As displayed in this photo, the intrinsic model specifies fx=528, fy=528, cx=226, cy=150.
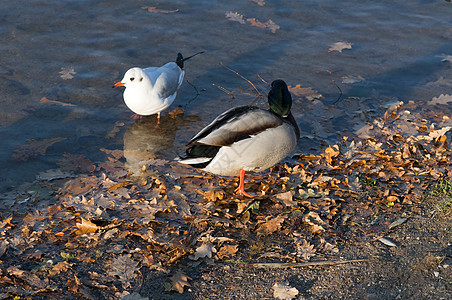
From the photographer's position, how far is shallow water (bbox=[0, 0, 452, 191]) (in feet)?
24.4

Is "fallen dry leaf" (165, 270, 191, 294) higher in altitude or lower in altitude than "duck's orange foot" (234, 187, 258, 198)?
higher

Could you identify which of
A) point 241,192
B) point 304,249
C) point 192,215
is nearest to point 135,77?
point 241,192

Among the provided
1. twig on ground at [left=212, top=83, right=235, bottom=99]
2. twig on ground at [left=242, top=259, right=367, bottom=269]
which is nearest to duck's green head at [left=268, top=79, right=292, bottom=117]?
twig on ground at [left=242, top=259, right=367, bottom=269]

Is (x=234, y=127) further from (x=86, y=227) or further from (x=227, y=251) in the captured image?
(x=86, y=227)

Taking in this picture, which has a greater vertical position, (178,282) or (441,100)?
(441,100)

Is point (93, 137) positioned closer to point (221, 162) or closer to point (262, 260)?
point (221, 162)

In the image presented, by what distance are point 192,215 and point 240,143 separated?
0.94m

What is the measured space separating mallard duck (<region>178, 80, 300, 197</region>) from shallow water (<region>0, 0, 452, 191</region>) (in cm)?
135

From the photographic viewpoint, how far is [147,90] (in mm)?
7426

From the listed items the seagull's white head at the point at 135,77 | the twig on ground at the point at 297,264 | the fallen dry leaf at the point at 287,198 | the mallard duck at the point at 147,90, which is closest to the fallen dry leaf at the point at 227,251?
the twig on ground at the point at 297,264

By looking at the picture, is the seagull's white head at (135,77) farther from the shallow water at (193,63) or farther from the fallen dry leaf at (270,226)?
the fallen dry leaf at (270,226)

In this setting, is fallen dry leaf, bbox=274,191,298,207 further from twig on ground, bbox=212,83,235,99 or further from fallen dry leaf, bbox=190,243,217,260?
twig on ground, bbox=212,83,235,99

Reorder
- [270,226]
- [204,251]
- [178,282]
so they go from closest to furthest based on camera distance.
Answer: [178,282]
[204,251]
[270,226]

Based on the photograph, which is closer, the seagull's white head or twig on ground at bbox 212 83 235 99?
the seagull's white head
